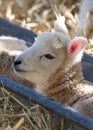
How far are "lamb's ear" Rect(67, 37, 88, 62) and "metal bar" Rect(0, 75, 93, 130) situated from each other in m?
0.42

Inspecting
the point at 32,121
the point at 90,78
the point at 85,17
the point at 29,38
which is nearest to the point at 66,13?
the point at 85,17

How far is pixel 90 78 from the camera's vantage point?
4.12 metres

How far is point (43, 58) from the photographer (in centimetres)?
339

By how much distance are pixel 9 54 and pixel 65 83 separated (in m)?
0.71

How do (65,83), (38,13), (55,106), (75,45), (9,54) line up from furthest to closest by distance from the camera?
(38,13)
(9,54)
(65,83)
(75,45)
(55,106)

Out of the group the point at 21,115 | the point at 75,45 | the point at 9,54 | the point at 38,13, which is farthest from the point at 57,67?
the point at 38,13

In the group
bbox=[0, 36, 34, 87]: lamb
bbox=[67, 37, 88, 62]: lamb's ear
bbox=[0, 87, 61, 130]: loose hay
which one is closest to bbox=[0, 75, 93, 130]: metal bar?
bbox=[0, 87, 61, 130]: loose hay

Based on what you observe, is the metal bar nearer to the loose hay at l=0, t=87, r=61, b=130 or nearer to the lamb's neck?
the loose hay at l=0, t=87, r=61, b=130

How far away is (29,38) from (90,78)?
0.77m

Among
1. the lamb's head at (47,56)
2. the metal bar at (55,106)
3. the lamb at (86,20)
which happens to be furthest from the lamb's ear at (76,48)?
the lamb at (86,20)

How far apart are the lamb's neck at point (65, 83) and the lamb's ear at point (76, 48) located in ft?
0.22

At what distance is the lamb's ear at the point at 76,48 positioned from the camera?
334cm

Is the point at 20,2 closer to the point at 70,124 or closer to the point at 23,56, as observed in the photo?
the point at 23,56

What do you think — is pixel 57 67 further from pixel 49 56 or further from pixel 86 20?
pixel 86 20
